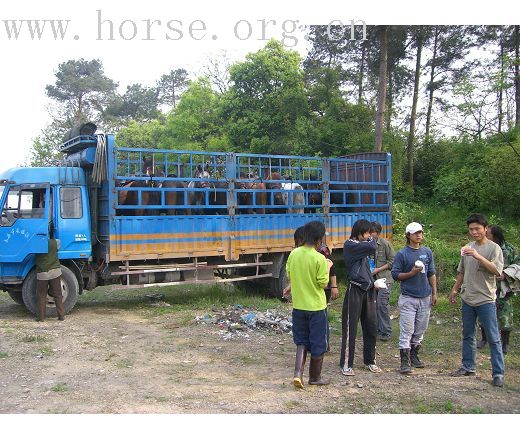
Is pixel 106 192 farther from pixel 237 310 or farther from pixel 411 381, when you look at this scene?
pixel 411 381

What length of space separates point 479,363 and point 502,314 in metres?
0.68

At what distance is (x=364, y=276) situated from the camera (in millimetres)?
5184

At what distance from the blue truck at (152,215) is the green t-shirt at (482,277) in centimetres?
480

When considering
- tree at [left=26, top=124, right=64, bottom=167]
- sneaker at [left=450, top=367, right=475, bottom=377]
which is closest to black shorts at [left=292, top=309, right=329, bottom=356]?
sneaker at [left=450, top=367, right=475, bottom=377]

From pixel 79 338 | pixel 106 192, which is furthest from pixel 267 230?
pixel 79 338

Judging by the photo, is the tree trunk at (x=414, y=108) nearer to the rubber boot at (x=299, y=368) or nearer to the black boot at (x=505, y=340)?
the black boot at (x=505, y=340)

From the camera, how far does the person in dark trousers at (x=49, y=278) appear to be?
7664mm

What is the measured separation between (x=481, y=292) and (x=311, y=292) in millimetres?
1723

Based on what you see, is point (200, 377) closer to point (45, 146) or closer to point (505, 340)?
point (505, 340)

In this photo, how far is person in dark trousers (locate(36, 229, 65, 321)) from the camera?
25.1 feet

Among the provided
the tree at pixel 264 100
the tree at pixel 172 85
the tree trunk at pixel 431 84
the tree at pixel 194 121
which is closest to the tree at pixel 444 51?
the tree trunk at pixel 431 84

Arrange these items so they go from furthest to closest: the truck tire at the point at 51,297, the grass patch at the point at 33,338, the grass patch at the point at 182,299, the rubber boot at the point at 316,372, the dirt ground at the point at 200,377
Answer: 1. the grass patch at the point at 182,299
2. the truck tire at the point at 51,297
3. the grass patch at the point at 33,338
4. the rubber boot at the point at 316,372
5. the dirt ground at the point at 200,377

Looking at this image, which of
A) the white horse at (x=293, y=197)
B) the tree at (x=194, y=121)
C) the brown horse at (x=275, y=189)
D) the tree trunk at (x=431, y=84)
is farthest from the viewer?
the tree at (x=194, y=121)

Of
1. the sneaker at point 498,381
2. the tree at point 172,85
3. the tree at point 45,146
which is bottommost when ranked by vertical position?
the sneaker at point 498,381
